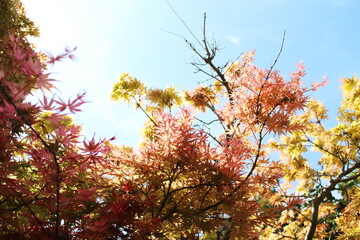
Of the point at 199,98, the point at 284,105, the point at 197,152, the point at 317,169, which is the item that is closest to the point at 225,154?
the point at 197,152

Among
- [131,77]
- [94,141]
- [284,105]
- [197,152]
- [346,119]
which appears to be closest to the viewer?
[94,141]

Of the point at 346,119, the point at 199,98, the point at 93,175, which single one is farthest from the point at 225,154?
the point at 346,119

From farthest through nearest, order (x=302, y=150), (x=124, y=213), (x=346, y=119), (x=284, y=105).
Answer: (x=302, y=150) → (x=346, y=119) → (x=284, y=105) → (x=124, y=213)

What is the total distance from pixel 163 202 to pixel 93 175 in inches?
24.7

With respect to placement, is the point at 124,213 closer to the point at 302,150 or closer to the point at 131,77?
the point at 131,77

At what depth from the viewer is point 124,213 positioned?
2242 mm

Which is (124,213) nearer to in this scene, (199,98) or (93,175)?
(93,175)

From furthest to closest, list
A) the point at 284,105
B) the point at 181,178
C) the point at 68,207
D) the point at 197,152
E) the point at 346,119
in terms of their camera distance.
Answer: the point at 346,119 < the point at 284,105 < the point at 181,178 < the point at 197,152 < the point at 68,207

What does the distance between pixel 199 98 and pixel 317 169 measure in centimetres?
291

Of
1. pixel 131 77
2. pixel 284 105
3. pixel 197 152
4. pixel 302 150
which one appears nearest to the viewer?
pixel 197 152

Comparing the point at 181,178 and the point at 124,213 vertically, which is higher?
the point at 181,178

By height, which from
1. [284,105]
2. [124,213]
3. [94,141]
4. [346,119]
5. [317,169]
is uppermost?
[346,119]

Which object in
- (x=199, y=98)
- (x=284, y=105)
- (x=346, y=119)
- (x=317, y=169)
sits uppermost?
(x=199, y=98)

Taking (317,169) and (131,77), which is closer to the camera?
(131,77)
